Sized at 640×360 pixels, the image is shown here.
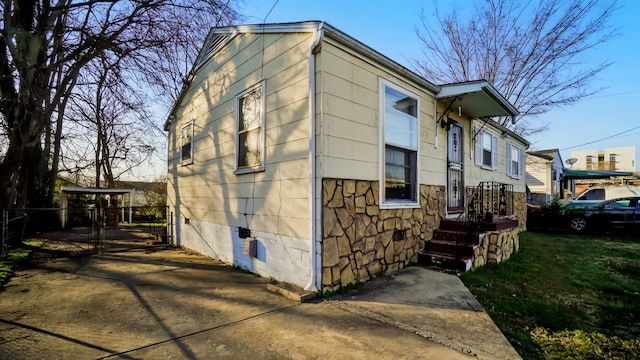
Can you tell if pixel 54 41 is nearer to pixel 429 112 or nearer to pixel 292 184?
pixel 292 184

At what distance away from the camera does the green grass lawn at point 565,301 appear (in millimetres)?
3209

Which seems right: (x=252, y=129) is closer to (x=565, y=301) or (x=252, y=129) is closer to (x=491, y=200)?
(x=565, y=301)

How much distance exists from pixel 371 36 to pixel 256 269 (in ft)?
18.9

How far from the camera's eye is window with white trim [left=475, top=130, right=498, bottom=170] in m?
8.87

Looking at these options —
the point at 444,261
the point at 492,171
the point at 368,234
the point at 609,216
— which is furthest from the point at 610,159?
the point at 368,234

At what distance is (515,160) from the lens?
39.8 ft

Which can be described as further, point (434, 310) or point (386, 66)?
point (386, 66)

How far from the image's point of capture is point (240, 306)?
3881mm

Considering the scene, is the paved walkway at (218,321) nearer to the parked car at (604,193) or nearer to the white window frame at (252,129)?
the white window frame at (252,129)

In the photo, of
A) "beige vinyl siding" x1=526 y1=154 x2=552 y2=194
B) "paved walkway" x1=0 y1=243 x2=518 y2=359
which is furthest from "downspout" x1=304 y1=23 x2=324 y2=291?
"beige vinyl siding" x1=526 y1=154 x2=552 y2=194

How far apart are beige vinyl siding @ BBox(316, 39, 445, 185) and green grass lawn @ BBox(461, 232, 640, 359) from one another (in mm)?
2495

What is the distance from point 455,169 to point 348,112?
13.6 ft

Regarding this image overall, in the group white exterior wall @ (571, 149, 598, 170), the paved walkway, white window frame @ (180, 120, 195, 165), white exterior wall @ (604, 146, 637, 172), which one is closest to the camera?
the paved walkway

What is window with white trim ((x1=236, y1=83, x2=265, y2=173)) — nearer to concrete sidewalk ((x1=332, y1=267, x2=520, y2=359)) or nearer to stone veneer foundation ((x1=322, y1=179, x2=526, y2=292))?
stone veneer foundation ((x1=322, y1=179, x2=526, y2=292))
